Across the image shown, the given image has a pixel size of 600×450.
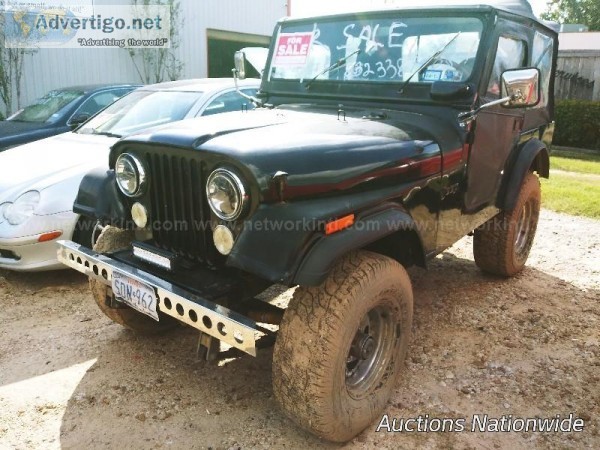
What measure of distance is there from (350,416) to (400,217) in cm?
96

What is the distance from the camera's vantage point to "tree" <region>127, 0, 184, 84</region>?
472 inches

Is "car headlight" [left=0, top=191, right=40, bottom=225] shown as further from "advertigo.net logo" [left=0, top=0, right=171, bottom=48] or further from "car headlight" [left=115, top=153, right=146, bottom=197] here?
"advertigo.net logo" [left=0, top=0, right=171, bottom=48]

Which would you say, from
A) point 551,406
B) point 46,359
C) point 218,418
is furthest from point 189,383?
point 551,406

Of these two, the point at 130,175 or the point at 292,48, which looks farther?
the point at 292,48

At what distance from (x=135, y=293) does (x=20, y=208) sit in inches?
87.0

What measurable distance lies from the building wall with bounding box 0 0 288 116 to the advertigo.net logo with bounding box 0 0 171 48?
20 centimetres

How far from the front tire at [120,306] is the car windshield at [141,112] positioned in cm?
219

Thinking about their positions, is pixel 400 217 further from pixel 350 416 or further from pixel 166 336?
pixel 166 336

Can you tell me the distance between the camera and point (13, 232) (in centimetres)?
407

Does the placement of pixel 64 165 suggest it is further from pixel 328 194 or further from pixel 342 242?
pixel 342 242

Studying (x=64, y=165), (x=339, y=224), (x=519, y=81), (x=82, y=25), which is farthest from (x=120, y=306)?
(x=82, y=25)

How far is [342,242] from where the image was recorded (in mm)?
2188

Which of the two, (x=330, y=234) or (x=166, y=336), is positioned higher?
(x=330, y=234)

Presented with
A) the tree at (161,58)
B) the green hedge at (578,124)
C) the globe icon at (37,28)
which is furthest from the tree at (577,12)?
the globe icon at (37,28)
